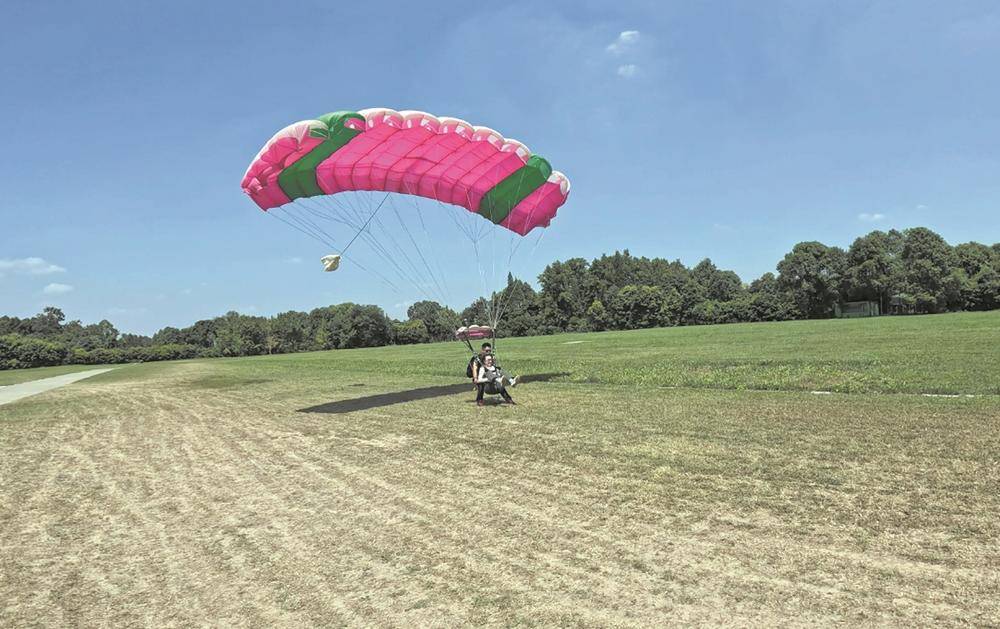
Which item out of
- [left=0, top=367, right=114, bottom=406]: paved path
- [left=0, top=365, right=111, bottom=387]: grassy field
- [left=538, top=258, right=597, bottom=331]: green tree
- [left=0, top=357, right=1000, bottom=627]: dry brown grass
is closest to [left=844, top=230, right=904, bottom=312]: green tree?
[left=538, top=258, right=597, bottom=331]: green tree

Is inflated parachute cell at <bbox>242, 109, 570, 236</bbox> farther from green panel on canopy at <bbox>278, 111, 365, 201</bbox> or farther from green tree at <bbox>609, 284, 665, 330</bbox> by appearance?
green tree at <bbox>609, 284, 665, 330</bbox>

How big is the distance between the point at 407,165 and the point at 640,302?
94944mm

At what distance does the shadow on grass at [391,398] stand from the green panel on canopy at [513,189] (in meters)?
5.38

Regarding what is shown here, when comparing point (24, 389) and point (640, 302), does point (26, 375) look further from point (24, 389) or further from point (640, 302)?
point (640, 302)

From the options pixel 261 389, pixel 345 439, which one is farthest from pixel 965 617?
pixel 261 389

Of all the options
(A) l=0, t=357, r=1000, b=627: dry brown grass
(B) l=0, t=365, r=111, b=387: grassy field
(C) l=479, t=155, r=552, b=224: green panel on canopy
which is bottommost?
(A) l=0, t=357, r=1000, b=627: dry brown grass

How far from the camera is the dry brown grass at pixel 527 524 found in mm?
4141

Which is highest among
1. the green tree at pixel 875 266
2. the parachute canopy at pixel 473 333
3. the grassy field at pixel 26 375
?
the green tree at pixel 875 266

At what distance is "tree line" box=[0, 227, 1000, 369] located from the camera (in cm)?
9019

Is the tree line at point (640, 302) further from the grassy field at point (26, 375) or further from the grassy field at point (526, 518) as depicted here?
the grassy field at point (526, 518)

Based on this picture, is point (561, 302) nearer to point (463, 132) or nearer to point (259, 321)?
point (259, 321)

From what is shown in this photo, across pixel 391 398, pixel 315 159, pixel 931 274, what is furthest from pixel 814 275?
pixel 315 159

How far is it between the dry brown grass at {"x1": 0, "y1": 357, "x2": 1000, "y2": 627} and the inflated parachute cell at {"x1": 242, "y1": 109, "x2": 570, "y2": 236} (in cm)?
586

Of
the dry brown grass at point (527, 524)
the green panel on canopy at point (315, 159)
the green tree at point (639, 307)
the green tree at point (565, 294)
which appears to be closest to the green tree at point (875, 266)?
the green tree at point (639, 307)
